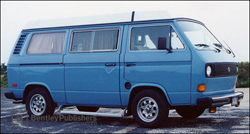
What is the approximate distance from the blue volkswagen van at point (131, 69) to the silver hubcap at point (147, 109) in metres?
0.02

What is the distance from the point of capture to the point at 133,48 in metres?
7.99

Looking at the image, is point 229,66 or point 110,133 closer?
point 110,133

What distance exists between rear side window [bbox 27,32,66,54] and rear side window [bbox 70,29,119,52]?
0.43 metres

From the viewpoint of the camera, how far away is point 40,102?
961 cm

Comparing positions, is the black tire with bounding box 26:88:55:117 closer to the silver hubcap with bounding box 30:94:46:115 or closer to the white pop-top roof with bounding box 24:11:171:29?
the silver hubcap with bounding box 30:94:46:115

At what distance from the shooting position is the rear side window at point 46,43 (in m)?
9.23

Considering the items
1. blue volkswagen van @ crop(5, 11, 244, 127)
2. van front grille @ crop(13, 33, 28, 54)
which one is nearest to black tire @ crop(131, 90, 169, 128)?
blue volkswagen van @ crop(5, 11, 244, 127)

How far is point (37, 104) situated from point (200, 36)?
184 inches

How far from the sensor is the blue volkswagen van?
24.2 ft

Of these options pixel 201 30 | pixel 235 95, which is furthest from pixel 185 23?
pixel 235 95

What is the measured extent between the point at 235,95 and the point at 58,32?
4.65 metres

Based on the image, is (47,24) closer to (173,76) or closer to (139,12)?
(139,12)

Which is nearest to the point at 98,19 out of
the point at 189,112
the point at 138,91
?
the point at 138,91

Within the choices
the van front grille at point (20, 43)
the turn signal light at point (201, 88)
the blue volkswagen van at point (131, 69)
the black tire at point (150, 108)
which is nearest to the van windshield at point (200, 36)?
the blue volkswagen van at point (131, 69)
